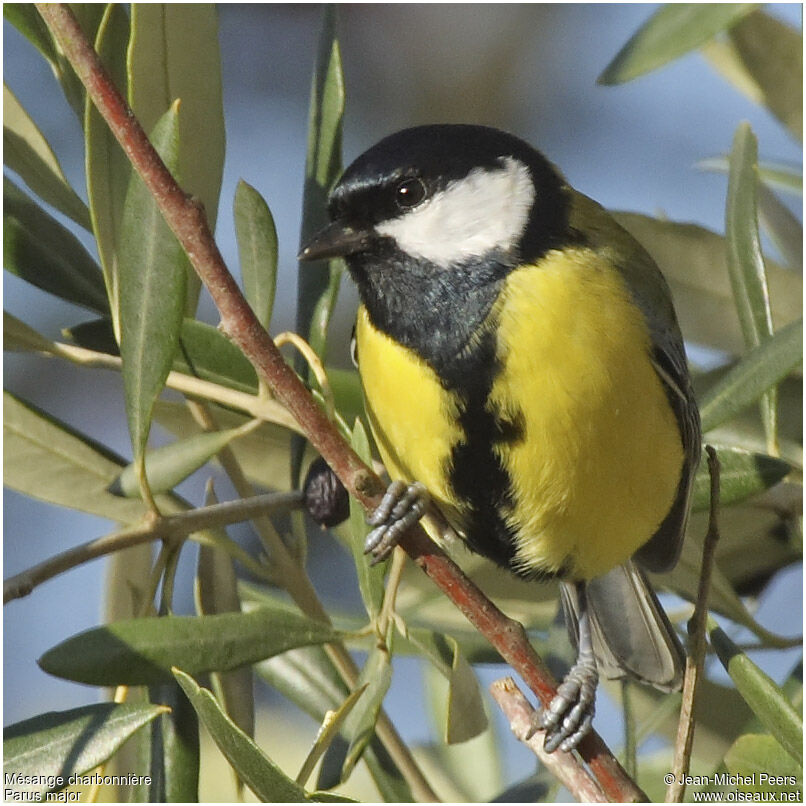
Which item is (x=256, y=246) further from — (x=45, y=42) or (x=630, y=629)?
(x=630, y=629)

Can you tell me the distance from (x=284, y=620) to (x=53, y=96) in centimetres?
194

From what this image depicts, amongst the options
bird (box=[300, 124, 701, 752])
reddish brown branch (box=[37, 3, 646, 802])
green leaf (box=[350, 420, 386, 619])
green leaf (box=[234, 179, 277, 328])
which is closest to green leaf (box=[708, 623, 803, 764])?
reddish brown branch (box=[37, 3, 646, 802])

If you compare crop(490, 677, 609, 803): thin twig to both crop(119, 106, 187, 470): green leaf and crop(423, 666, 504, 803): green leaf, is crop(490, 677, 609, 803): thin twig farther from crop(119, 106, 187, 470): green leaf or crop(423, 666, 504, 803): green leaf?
crop(423, 666, 504, 803): green leaf

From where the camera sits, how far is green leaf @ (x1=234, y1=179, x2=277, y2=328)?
1.20 meters

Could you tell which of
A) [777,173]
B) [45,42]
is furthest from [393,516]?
[777,173]

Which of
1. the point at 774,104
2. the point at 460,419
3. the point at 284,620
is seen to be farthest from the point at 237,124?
the point at 284,620

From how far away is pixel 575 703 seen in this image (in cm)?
135

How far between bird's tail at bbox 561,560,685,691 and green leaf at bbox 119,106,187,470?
673 millimetres

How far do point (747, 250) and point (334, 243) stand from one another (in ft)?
1.54

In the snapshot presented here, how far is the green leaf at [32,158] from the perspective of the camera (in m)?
1.28

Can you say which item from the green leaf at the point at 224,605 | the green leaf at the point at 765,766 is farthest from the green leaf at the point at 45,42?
the green leaf at the point at 765,766

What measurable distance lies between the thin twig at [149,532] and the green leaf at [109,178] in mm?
191

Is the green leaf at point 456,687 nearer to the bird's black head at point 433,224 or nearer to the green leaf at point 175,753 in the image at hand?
the green leaf at point 175,753

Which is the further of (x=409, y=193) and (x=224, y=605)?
(x=409, y=193)
